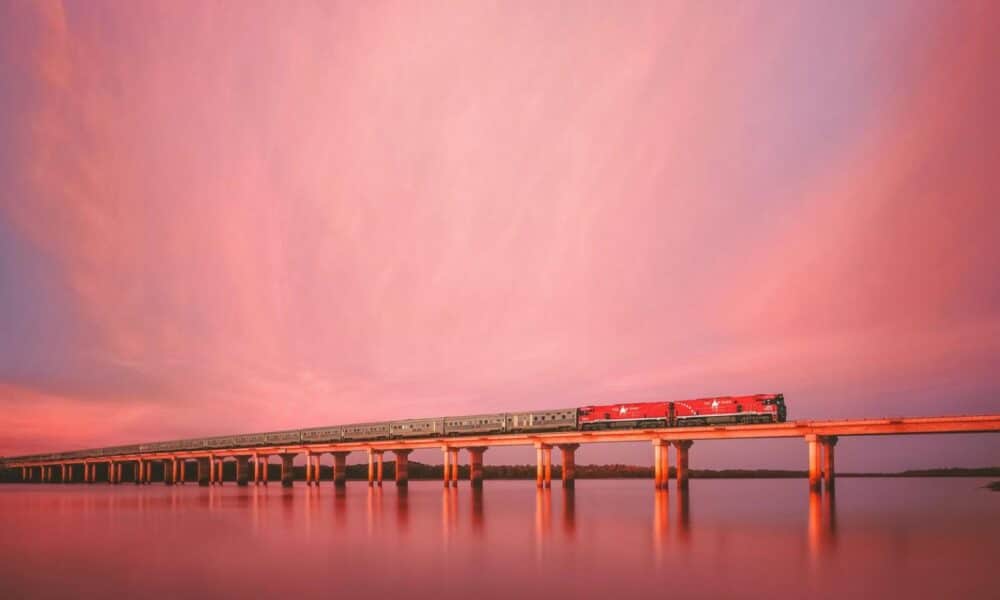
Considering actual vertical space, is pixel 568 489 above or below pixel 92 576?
below

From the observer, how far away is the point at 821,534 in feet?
104

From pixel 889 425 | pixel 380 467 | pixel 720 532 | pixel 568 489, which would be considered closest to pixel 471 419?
pixel 568 489

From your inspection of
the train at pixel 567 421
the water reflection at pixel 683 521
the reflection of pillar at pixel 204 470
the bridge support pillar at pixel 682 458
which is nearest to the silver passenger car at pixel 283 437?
the train at pixel 567 421

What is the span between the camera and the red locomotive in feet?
180

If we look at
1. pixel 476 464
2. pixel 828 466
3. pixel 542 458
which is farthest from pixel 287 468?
pixel 828 466

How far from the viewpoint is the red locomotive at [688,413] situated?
180ft

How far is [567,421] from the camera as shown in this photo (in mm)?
68188

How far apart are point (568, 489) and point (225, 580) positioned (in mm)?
53947

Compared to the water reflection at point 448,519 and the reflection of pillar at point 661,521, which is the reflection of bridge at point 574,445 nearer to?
the reflection of pillar at point 661,521

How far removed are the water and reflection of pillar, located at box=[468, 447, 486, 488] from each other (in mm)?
35979

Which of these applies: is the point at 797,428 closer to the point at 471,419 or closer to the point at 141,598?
the point at 471,419

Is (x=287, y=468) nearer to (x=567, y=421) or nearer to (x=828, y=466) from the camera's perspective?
(x=567, y=421)

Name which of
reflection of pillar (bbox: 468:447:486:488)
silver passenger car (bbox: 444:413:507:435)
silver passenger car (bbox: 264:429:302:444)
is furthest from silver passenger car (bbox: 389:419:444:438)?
silver passenger car (bbox: 264:429:302:444)

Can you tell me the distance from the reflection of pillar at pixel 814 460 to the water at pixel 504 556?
344 inches
